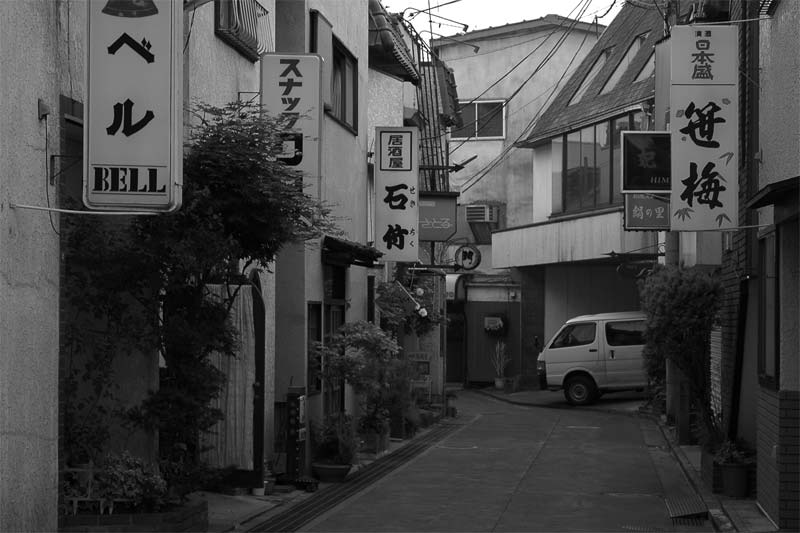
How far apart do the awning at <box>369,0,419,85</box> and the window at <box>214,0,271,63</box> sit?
29.9 feet

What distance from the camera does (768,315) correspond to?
1216 centimetres

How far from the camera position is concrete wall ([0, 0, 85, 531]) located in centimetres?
822

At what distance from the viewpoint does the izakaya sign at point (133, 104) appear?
29.1 feet

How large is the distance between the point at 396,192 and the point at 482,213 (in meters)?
21.5

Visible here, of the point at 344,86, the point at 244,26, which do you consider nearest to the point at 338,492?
the point at 244,26

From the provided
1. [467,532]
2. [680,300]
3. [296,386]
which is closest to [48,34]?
[467,532]

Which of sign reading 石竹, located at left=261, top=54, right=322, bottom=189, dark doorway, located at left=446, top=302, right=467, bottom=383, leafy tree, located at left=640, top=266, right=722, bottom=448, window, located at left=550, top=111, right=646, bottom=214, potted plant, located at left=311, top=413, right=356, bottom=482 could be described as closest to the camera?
sign reading 石竹, located at left=261, top=54, right=322, bottom=189

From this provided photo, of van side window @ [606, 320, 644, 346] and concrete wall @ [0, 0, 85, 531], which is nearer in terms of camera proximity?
concrete wall @ [0, 0, 85, 531]

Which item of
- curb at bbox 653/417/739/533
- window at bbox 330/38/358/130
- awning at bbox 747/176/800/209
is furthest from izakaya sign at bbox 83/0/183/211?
window at bbox 330/38/358/130

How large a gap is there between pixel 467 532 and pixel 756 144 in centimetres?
578

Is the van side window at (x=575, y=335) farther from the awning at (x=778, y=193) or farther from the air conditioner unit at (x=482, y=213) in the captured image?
the awning at (x=778, y=193)

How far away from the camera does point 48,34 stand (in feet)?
29.8

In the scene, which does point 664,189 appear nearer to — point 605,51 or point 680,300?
point 680,300

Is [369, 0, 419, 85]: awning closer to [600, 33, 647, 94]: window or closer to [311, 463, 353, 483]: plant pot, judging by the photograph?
[600, 33, 647, 94]: window
